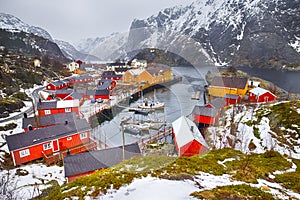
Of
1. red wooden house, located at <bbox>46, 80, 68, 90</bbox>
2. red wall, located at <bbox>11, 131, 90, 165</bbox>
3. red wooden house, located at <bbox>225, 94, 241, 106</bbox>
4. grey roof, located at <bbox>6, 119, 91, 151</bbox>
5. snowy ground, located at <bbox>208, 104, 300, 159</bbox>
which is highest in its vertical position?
red wooden house, located at <bbox>46, 80, 68, 90</bbox>

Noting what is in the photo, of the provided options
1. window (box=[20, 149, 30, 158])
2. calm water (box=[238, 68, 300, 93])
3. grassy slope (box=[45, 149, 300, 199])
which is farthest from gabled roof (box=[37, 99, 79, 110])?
calm water (box=[238, 68, 300, 93])

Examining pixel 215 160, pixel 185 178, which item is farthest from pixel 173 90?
pixel 215 160

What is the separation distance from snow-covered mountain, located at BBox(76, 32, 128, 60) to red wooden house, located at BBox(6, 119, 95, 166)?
733 cm

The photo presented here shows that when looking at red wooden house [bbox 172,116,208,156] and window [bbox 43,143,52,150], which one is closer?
red wooden house [bbox 172,116,208,156]

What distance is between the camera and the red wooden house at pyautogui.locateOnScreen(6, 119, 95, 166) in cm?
984

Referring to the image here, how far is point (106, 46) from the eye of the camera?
2.65 m

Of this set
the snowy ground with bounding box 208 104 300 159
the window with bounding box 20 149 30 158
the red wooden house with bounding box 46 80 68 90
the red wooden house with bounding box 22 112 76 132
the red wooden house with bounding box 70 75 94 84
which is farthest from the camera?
the red wooden house with bounding box 70 75 94 84

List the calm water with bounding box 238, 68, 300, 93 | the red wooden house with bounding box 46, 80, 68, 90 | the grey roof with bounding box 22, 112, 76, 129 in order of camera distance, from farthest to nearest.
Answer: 1. the red wooden house with bounding box 46, 80, 68, 90
2. the calm water with bounding box 238, 68, 300, 93
3. the grey roof with bounding box 22, 112, 76, 129

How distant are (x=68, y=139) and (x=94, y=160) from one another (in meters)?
4.64

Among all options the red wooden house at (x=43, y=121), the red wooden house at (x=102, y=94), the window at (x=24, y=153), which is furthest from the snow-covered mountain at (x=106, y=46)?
the red wooden house at (x=102, y=94)

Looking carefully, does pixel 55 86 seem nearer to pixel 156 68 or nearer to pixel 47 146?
pixel 47 146

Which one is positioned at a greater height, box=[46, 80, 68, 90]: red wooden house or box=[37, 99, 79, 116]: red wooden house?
box=[46, 80, 68, 90]: red wooden house

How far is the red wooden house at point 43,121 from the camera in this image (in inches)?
500

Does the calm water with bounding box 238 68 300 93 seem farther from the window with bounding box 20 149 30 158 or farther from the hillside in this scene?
the window with bounding box 20 149 30 158
